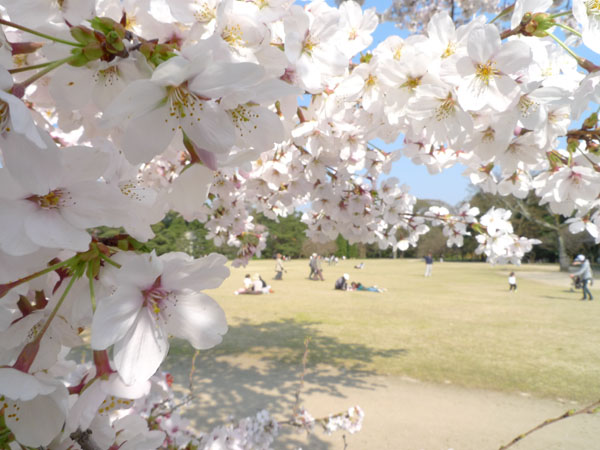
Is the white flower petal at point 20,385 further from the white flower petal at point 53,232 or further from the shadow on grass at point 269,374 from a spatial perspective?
the shadow on grass at point 269,374

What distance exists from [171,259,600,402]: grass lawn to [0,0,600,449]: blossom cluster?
5375 millimetres

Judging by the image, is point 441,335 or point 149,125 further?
point 441,335

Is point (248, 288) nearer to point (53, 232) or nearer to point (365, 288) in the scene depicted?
point (365, 288)

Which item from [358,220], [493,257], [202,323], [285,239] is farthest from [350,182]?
[285,239]

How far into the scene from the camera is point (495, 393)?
503 cm

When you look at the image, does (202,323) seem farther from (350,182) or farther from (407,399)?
(407,399)

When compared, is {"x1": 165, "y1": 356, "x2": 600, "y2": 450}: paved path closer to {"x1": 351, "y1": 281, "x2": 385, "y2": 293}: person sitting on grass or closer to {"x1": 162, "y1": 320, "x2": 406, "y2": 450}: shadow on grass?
{"x1": 162, "y1": 320, "x2": 406, "y2": 450}: shadow on grass

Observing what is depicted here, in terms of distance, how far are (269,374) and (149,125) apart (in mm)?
5773

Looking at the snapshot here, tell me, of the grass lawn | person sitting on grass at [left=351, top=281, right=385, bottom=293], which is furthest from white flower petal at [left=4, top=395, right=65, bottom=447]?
person sitting on grass at [left=351, top=281, right=385, bottom=293]

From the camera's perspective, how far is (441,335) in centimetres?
805

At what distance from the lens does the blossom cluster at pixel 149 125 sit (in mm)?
498

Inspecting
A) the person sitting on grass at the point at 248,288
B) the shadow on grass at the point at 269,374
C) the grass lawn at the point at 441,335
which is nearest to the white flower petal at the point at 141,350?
the shadow on grass at the point at 269,374

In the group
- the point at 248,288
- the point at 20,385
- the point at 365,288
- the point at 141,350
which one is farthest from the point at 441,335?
the point at 20,385

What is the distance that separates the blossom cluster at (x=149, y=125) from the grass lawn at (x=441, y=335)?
17.6 feet
